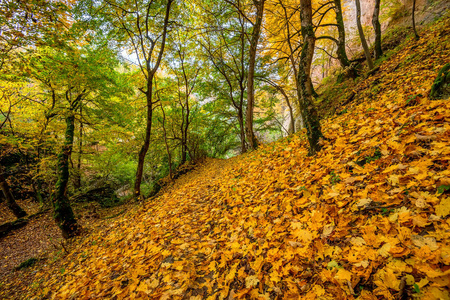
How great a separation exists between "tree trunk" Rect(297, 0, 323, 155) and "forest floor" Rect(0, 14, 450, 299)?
25 centimetres

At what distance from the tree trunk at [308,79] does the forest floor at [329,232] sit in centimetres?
25

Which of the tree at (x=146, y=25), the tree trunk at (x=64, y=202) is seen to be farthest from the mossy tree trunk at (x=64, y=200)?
the tree at (x=146, y=25)

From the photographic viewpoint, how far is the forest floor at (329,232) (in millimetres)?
1141

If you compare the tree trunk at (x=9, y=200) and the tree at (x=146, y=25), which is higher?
the tree at (x=146, y=25)

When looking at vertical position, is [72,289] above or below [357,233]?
below

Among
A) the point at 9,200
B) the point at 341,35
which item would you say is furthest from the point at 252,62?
the point at 9,200

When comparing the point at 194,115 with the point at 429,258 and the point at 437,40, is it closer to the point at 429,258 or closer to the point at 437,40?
the point at 437,40

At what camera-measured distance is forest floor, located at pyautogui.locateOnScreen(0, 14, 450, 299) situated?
1.14 metres

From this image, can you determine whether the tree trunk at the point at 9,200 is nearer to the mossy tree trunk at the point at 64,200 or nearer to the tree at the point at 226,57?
the mossy tree trunk at the point at 64,200

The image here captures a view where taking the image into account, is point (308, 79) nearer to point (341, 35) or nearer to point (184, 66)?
point (341, 35)

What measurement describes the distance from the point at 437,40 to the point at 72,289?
9.56 meters

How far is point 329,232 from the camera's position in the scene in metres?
1.59

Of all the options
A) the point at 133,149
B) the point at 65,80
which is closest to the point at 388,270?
the point at 65,80

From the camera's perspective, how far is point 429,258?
3.27 ft
